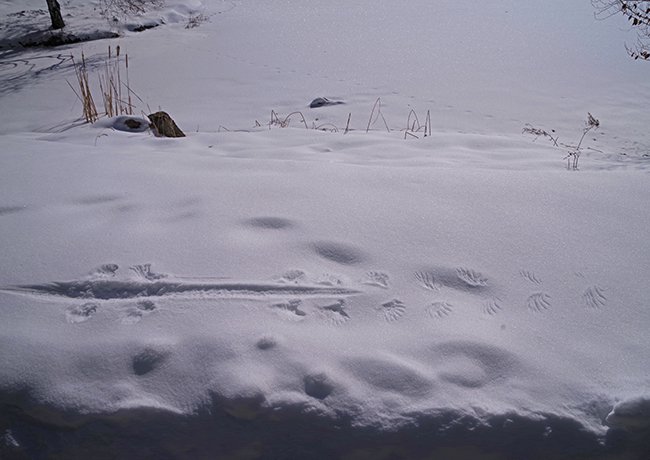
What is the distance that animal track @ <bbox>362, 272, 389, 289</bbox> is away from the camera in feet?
4.50

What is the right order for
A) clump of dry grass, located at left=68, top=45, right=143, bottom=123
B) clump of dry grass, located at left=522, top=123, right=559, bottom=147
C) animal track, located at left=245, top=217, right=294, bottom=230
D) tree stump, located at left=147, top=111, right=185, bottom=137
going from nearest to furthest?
animal track, located at left=245, top=217, right=294, bottom=230 < tree stump, located at left=147, top=111, right=185, bottom=137 < clump of dry grass, located at left=68, top=45, right=143, bottom=123 < clump of dry grass, located at left=522, top=123, right=559, bottom=147

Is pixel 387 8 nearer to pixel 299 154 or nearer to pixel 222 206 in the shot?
pixel 299 154

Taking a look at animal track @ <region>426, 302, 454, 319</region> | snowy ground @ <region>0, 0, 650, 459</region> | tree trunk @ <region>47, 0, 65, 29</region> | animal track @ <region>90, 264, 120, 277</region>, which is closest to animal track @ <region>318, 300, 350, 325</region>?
snowy ground @ <region>0, 0, 650, 459</region>

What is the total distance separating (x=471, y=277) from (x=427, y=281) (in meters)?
A: 0.13

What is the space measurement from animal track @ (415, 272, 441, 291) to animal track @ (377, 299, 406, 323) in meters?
0.11

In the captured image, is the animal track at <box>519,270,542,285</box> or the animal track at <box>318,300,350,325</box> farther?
the animal track at <box>519,270,542,285</box>

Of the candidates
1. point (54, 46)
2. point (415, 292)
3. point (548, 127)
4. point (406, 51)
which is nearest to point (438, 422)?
point (415, 292)

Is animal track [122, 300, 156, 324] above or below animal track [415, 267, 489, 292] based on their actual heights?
below

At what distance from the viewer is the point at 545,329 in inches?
49.6

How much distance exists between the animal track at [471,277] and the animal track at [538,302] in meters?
0.12

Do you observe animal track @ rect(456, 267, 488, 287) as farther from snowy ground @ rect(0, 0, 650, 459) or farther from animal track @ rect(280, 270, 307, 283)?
animal track @ rect(280, 270, 307, 283)

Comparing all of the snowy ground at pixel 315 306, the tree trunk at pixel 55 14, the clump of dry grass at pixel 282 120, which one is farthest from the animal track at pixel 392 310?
the tree trunk at pixel 55 14

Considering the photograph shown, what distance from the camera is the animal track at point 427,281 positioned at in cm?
138

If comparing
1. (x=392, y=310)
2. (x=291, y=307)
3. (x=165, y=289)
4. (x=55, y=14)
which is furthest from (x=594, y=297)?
(x=55, y=14)
